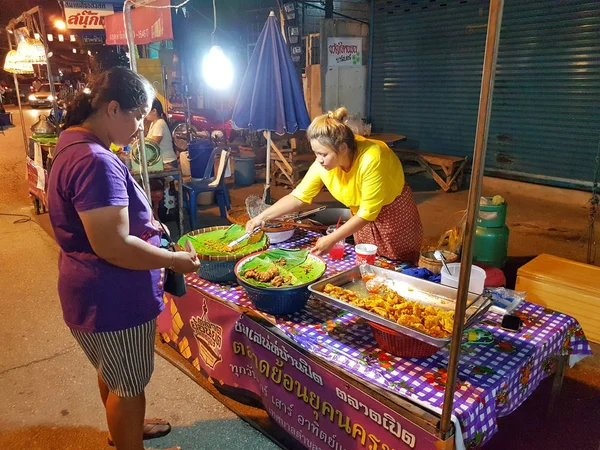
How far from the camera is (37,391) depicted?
313cm

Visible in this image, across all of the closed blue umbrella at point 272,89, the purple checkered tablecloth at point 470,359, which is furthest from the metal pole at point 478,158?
the closed blue umbrella at point 272,89

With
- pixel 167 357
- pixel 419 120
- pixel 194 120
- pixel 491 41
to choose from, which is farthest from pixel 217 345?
pixel 194 120

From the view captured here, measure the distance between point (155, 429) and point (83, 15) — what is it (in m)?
10.2

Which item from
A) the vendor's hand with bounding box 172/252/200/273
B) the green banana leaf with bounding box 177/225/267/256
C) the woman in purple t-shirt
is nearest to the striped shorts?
the woman in purple t-shirt

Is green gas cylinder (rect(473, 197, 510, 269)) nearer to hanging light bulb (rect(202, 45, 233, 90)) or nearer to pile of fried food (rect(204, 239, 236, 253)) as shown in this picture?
pile of fried food (rect(204, 239, 236, 253))

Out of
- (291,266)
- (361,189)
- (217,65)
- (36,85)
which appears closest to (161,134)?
(217,65)

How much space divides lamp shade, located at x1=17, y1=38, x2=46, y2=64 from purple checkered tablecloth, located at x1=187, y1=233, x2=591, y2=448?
6.05 meters

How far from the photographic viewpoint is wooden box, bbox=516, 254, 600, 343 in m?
3.43

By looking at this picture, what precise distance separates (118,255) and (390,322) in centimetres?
111

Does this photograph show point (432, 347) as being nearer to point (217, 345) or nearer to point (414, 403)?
point (414, 403)

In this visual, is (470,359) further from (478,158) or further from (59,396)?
(59,396)

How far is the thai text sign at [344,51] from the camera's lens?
380 inches

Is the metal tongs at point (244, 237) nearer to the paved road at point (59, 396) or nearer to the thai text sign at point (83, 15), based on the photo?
the paved road at point (59, 396)

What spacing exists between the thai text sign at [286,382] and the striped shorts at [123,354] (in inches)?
21.4
